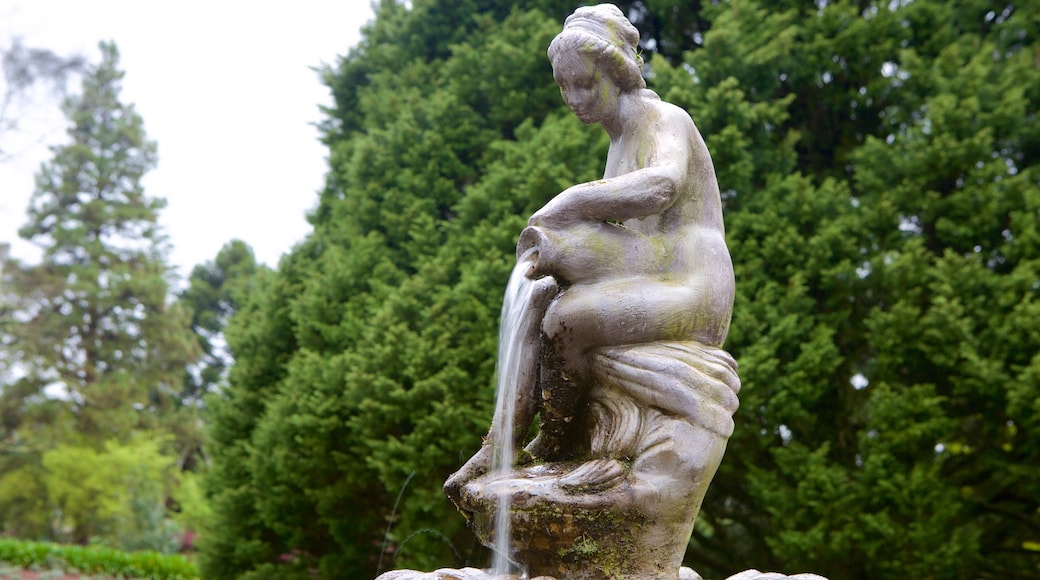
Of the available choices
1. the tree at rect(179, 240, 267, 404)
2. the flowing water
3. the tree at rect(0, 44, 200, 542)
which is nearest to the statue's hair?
the flowing water

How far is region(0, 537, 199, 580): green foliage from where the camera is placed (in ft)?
55.5

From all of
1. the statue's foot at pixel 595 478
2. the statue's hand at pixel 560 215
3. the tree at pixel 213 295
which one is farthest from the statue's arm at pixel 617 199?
the tree at pixel 213 295

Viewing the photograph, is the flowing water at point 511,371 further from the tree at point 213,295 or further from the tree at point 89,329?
the tree at point 213,295

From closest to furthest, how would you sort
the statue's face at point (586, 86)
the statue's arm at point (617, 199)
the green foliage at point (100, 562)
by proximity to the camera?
the statue's arm at point (617, 199) < the statue's face at point (586, 86) < the green foliage at point (100, 562)

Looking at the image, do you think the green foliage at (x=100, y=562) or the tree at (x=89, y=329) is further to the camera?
the tree at (x=89, y=329)

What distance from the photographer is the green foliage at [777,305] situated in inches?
→ 321

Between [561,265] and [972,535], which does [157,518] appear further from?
[561,265]

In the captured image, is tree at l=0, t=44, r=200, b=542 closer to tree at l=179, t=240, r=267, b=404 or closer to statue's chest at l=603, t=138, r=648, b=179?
tree at l=179, t=240, r=267, b=404

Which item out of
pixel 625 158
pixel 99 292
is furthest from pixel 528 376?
pixel 99 292

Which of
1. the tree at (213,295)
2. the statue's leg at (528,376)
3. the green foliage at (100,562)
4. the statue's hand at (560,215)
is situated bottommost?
the green foliage at (100,562)

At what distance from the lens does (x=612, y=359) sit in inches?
145

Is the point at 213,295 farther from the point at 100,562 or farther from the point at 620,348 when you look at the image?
the point at 620,348

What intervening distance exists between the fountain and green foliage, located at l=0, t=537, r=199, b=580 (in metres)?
14.8

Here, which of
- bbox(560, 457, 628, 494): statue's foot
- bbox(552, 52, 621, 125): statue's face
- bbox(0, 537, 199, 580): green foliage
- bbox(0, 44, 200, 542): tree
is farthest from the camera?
bbox(0, 44, 200, 542): tree
